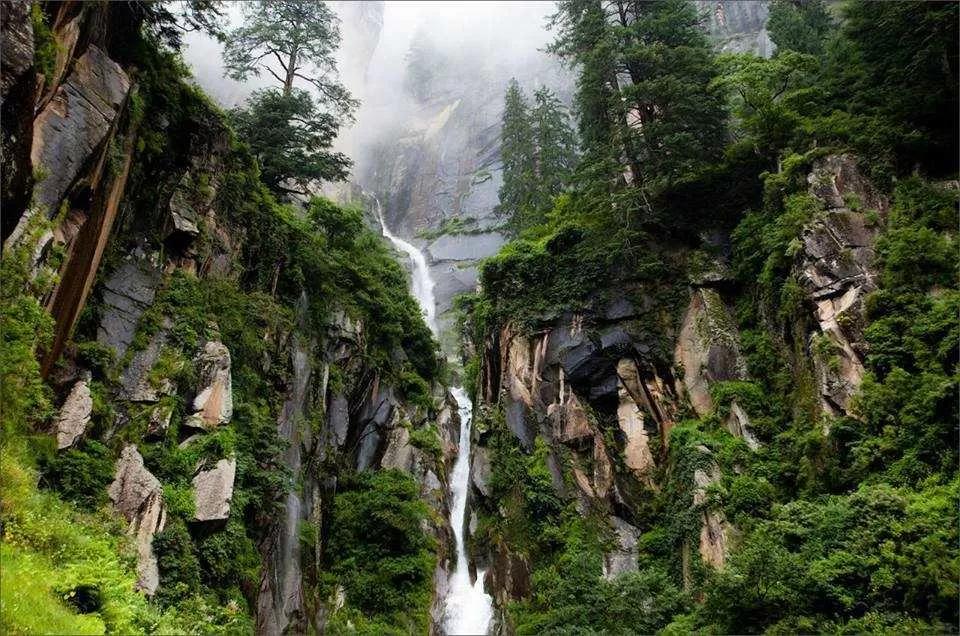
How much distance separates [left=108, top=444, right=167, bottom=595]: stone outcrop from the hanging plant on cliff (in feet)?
46.2

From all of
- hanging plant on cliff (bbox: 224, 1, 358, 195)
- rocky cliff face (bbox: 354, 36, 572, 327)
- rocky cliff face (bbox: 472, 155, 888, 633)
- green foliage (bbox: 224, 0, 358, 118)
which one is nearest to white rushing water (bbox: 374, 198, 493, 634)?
rocky cliff face (bbox: 472, 155, 888, 633)

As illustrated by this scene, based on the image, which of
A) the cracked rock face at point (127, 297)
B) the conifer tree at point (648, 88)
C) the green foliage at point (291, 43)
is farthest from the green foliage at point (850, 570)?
the green foliage at point (291, 43)

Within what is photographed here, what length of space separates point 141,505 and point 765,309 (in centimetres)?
1769

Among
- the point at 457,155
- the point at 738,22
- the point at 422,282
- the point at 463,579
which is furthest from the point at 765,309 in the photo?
the point at 738,22

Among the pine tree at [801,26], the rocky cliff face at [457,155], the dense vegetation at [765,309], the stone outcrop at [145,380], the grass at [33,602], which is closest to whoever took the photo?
the grass at [33,602]

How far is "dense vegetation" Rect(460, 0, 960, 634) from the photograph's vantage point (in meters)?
11.8

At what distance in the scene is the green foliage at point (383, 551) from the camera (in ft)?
61.0

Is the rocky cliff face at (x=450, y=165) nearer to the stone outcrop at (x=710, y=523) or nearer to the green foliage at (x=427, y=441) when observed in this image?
the green foliage at (x=427, y=441)

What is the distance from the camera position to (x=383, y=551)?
64.5 feet

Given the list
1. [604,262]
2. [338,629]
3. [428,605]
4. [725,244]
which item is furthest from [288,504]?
[725,244]

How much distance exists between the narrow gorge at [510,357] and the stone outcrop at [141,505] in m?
0.06

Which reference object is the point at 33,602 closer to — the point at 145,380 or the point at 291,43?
the point at 145,380

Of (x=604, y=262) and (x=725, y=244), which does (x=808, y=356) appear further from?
(x=604, y=262)

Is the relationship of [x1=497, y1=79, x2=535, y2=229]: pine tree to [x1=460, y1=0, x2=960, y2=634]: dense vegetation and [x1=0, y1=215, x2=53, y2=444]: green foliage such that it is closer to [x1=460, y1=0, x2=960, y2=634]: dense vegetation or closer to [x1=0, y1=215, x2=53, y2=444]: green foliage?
[x1=460, y1=0, x2=960, y2=634]: dense vegetation
